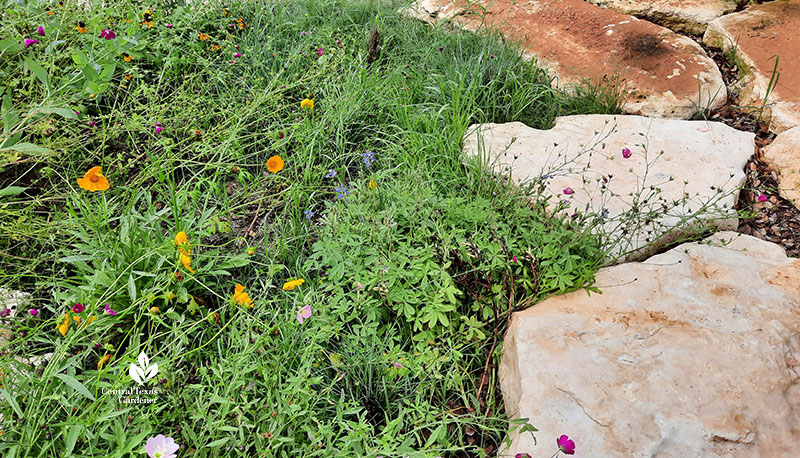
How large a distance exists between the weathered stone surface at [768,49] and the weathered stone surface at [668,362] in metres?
1.23

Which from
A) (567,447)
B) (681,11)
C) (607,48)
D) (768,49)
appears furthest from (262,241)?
(681,11)

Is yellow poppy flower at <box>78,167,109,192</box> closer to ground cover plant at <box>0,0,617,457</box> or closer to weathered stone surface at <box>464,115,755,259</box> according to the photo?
ground cover plant at <box>0,0,617,457</box>

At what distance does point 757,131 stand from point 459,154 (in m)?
1.69

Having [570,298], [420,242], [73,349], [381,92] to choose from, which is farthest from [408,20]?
[73,349]

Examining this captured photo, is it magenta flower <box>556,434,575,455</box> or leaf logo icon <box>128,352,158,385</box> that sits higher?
magenta flower <box>556,434,575,455</box>

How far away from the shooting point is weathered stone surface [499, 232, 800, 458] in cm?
159

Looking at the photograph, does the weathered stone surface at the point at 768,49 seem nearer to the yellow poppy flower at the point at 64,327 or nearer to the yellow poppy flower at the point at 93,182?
the yellow poppy flower at the point at 93,182

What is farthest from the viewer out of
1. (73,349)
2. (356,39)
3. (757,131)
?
(356,39)

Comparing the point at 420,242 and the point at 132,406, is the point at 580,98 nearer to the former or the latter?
the point at 420,242

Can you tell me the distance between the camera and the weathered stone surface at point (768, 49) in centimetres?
290

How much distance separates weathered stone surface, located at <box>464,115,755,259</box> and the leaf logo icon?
154cm

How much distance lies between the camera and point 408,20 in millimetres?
3715

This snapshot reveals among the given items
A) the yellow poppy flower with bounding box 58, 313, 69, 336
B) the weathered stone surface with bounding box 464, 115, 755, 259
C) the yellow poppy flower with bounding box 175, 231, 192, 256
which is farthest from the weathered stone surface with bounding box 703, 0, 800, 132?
the yellow poppy flower with bounding box 58, 313, 69, 336

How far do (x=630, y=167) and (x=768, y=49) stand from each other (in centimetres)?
146
